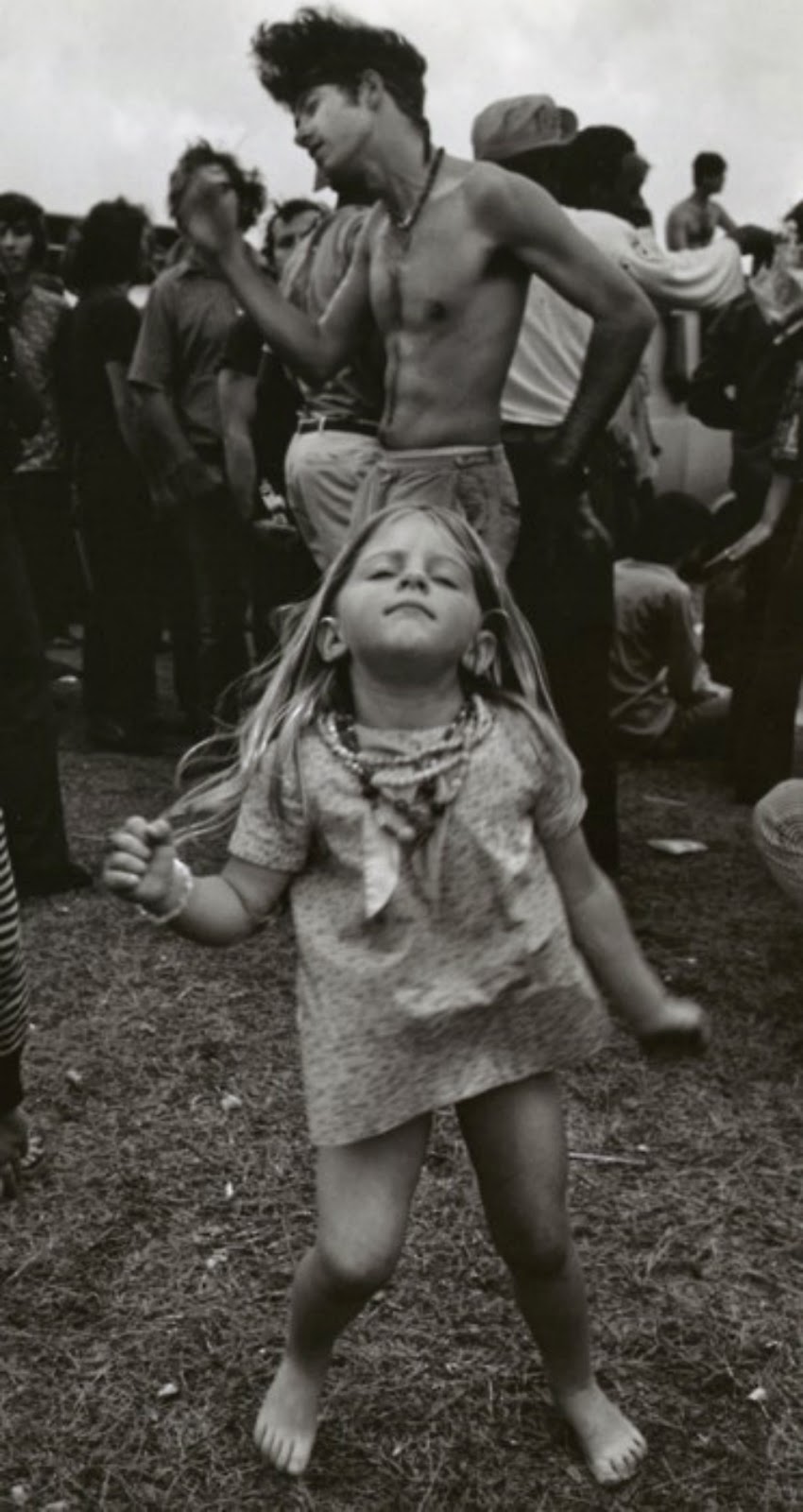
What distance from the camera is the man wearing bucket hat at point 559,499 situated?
423cm

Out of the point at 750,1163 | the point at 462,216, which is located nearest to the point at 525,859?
the point at 750,1163

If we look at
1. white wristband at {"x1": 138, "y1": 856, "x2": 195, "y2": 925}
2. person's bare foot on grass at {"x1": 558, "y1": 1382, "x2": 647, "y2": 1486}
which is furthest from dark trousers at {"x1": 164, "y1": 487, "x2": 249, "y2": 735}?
white wristband at {"x1": 138, "y1": 856, "x2": 195, "y2": 925}

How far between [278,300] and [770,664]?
2.35 meters

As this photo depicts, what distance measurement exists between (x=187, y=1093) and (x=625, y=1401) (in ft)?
4.26

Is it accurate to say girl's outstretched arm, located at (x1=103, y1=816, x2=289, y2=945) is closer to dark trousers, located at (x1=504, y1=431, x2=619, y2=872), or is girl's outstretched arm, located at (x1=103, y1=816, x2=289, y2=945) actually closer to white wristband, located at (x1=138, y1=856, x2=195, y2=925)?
white wristband, located at (x1=138, y1=856, x2=195, y2=925)

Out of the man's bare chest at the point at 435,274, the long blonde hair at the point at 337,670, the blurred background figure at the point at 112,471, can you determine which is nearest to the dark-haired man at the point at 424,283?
the man's bare chest at the point at 435,274

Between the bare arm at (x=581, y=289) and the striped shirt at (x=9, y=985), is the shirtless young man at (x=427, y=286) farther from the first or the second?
the striped shirt at (x=9, y=985)

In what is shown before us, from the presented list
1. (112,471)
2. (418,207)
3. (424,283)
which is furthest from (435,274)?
(112,471)

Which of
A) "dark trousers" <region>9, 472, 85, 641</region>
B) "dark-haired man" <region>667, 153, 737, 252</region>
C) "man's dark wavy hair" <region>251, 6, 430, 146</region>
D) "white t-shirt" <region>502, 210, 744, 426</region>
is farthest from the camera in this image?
"dark-haired man" <region>667, 153, 737, 252</region>

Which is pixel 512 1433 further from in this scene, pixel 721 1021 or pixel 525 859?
pixel 721 1021

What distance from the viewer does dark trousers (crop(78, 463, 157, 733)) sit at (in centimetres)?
660

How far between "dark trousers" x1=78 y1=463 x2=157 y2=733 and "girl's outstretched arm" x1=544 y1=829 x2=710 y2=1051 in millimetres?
4685

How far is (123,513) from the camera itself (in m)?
6.62

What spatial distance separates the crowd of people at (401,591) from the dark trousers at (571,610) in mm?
11
